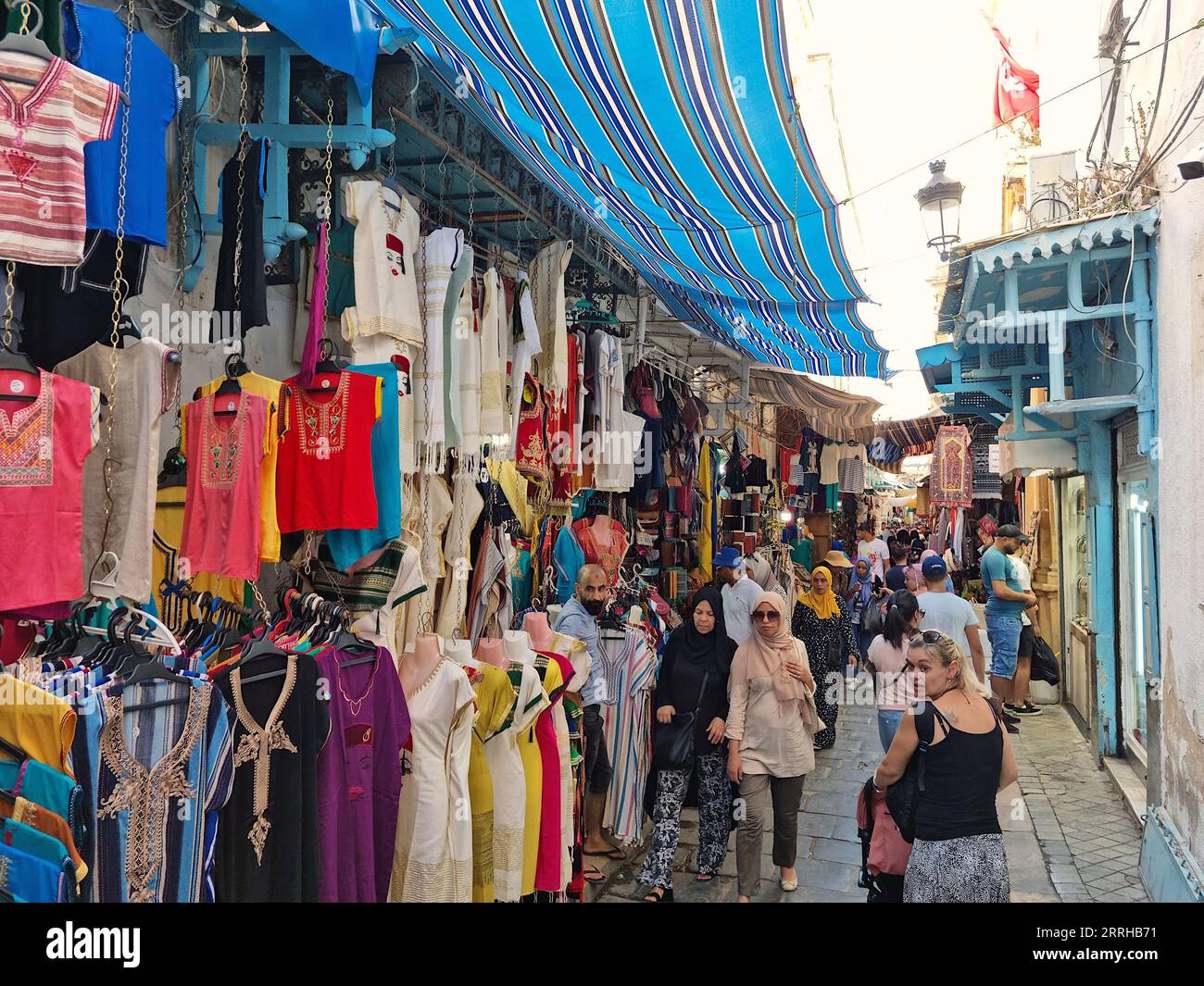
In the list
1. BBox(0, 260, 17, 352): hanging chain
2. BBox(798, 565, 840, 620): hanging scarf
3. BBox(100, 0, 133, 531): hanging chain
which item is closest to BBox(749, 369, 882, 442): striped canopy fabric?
BBox(798, 565, 840, 620): hanging scarf

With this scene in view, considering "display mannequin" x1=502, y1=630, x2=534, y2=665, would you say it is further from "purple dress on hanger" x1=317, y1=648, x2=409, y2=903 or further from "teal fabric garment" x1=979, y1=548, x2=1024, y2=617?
"teal fabric garment" x1=979, y1=548, x2=1024, y2=617

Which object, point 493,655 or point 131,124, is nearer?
point 131,124

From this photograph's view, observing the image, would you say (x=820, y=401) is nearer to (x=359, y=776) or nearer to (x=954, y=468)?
(x=954, y=468)

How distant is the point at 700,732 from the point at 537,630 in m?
1.44

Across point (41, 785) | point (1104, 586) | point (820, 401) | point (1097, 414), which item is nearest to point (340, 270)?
point (41, 785)

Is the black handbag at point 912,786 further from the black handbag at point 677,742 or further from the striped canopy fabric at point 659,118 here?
the striped canopy fabric at point 659,118

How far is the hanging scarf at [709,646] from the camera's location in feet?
18.0

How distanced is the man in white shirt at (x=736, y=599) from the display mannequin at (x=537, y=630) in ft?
7.65

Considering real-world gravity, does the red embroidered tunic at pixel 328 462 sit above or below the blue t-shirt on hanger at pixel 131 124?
below

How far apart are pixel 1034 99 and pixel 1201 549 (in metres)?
8.95

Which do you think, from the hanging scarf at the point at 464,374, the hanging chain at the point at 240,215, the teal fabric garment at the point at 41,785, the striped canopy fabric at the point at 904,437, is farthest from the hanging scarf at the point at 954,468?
the teal fabric garment at the point at 41,785

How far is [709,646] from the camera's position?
555 cm

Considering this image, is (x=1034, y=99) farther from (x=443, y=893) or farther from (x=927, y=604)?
(x=443, y=893)

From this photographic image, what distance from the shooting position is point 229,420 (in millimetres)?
2906
